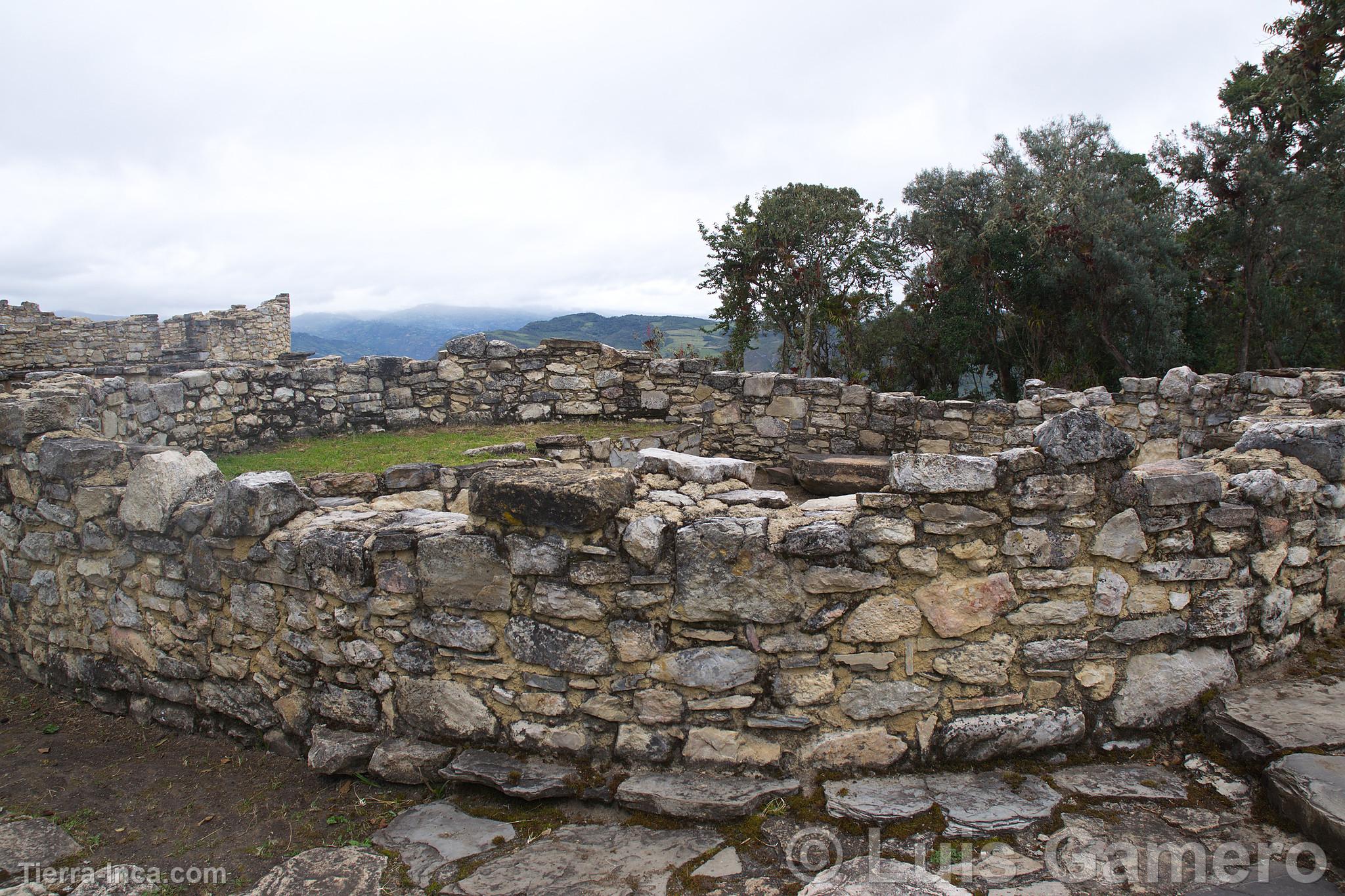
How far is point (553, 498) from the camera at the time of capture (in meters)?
3.83

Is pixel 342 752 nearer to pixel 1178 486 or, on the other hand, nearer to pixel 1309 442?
pixel 1178 486

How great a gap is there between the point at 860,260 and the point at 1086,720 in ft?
56.2

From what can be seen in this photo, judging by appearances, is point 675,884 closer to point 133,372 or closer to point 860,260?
point 133,372

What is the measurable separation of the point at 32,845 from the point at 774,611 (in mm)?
3746

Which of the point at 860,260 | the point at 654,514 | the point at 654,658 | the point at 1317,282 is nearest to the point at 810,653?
the point at 654,658

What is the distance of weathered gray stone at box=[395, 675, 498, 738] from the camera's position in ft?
13.4

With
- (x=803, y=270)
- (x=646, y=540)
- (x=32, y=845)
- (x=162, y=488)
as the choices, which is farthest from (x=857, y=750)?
(x=803, y=270)

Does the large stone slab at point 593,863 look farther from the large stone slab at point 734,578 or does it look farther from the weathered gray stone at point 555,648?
the large stone slab at point 734,578

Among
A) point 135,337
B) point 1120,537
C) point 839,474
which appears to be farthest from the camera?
point 135,337

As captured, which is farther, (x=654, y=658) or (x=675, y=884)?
(x=654, y=658)

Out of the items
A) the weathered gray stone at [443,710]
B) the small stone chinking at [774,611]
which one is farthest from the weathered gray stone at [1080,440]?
the weathered gray stone at [443,710]

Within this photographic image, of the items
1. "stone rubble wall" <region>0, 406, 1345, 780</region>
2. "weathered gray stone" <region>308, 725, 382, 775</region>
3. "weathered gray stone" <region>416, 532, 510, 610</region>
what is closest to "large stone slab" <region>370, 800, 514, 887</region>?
"stone rubble wall" <region>0, 406, 1345, 780</region>

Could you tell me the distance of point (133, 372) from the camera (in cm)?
1026

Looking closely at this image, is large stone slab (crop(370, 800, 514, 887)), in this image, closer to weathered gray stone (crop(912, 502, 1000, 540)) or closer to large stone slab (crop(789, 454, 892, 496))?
weathered gray stone (crop(912, 502, 1000, 540))
